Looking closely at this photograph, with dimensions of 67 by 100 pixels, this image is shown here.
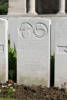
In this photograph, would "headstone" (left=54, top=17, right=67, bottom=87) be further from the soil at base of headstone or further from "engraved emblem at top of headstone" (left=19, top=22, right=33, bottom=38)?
"engraved emblem at top of headstone" (left=19, top=22, right=33, bottom=38)

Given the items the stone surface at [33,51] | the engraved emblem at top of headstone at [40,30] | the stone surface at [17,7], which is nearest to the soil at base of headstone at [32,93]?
the stone surface at [33,51]

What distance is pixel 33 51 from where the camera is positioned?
6598mm

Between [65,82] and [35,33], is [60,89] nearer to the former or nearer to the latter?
[65,82]

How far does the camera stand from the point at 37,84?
21.9ft

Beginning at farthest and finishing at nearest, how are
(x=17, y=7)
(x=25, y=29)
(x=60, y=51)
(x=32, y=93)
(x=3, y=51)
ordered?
(x=17, y=7) < (x=3, y=51) < (x=25, y=29) < (x=60, y=51) < (x=32, y=93)

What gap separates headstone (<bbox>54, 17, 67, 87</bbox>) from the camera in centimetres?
629

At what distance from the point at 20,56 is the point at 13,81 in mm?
Result: 958

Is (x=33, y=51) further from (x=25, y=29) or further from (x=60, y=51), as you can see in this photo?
(x=60, y=51)

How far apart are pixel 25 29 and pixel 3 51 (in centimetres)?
95

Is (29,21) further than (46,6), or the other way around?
(46,6)

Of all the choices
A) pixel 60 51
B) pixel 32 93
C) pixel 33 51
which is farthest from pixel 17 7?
pixel 32 93

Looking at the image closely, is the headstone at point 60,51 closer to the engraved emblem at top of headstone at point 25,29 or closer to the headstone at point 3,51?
the engraved emblem at top of headstone at point 25,29

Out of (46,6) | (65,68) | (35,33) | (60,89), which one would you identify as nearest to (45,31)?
(35,33)

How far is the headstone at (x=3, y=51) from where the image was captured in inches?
269
